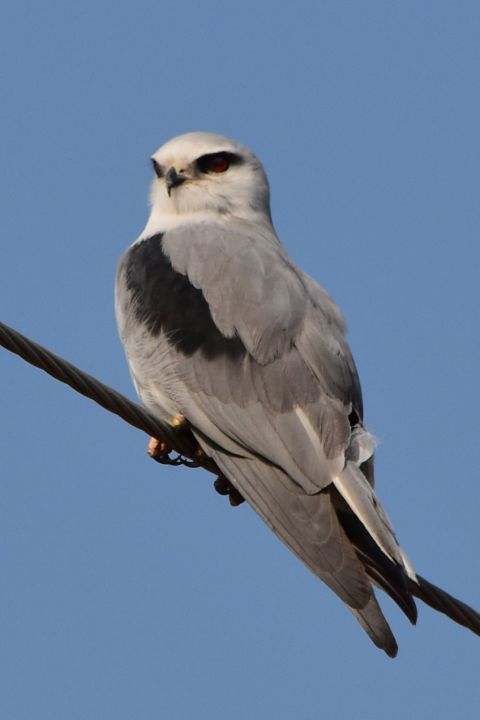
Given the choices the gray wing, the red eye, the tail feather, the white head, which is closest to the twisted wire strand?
the gray wing

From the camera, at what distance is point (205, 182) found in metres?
6.81

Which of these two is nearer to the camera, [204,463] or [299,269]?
[204,463]

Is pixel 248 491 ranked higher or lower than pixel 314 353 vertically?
lower

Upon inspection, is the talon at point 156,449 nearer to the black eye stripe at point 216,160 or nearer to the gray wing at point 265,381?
the gray wing at point 265,381

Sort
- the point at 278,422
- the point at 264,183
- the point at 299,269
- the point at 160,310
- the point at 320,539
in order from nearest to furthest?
the point at 320,539
the point at 278,422
the point at 160,310
the point at 299,269
the point at 264,183

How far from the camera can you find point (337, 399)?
528 centimetres

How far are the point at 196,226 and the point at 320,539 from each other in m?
1.97

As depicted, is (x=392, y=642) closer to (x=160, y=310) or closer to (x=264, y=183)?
(x=160, y=310)

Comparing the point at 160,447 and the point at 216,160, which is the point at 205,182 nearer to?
the point at 216,160

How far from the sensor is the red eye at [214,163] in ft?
22.6

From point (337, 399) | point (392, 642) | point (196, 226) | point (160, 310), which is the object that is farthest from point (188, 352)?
point (392, 642)

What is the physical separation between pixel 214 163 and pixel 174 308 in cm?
150

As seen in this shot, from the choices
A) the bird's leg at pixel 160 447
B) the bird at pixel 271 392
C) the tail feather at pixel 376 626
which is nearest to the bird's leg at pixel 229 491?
the bird at pixel 271 392

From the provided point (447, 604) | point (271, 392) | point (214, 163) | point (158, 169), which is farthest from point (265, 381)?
point (158, 169)
